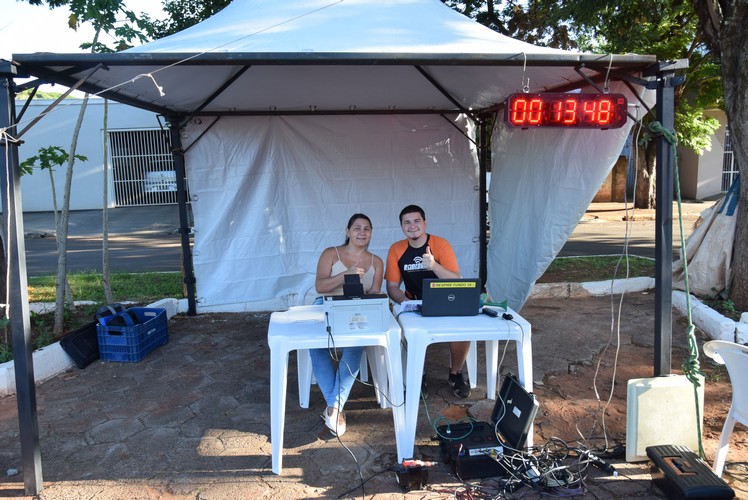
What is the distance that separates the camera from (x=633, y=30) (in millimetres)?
8219

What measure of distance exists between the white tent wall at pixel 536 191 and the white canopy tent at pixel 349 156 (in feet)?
0.05

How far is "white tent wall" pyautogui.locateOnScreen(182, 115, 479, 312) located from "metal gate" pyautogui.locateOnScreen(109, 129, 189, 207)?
12617mm

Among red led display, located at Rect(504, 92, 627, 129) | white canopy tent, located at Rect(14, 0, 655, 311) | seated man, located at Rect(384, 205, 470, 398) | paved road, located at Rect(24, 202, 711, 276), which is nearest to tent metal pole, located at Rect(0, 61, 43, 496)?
white canopy tent, located at Rect(14, 0, 655, 311)

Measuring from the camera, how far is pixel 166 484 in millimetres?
2812

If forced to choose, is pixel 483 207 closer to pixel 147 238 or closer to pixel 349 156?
pixel 349 156

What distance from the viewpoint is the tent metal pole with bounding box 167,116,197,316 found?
5617 mm

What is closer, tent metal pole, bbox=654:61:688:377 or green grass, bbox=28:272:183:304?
tent metal pole, bbox=654:61:688:377

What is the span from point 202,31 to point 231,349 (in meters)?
2.67

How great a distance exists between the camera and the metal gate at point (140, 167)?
17.6m

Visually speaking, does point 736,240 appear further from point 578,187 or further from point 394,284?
point 394,284

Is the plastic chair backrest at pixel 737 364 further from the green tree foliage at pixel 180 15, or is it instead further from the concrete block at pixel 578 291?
the green tree foliage at pixel 180 15

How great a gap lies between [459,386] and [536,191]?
2.07 metres

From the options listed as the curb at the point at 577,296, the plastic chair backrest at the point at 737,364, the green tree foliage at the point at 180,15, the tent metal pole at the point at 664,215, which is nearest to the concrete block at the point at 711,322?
the curb at the point at 577,296

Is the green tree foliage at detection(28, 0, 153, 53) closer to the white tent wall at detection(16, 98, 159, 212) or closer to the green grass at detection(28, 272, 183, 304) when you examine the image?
the green grass at detection(28, 272, 183, 304)
